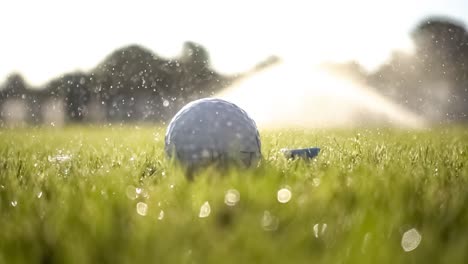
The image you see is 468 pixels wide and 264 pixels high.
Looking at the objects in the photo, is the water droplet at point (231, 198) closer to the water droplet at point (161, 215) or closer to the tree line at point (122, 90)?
the water droplet at point (161, 215)

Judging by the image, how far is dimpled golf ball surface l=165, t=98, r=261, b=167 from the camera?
11.1 feet

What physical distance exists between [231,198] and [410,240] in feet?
2.39

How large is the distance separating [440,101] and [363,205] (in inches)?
1249

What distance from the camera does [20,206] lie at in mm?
2031

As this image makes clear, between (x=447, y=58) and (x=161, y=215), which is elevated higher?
(x=447, y=58)

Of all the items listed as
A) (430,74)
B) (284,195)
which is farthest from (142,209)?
(430,74)

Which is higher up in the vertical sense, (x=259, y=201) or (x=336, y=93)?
(x=336, y=93)

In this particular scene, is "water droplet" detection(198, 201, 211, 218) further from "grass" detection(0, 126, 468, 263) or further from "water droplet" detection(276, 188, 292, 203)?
"water droplet" detection(276, 188, 292, 203)

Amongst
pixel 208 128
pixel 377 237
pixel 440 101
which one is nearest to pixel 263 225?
pixel 377 237

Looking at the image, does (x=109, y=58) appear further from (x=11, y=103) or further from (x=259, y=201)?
(x=259, y=201)

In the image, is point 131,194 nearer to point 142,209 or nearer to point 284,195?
point 142,209

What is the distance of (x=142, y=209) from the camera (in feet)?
6.04

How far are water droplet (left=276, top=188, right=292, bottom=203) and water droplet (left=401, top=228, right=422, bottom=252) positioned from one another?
0.59 metres

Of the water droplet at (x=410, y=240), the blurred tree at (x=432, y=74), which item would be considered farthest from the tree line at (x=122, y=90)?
the water droplet at (x=410, y=240)
